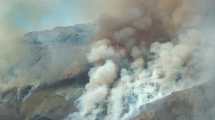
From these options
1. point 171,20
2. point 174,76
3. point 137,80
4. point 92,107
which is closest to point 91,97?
point 92,107

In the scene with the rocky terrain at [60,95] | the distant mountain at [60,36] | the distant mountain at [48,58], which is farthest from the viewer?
the distant mountain at [60,36]

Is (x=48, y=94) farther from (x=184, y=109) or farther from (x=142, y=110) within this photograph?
(x=184, y=109)

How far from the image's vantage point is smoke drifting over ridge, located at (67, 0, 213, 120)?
47.3 metres

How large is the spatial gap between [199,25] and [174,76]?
784 cm

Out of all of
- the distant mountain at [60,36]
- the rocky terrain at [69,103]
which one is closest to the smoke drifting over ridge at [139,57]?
the rocky terrain at [69,103]

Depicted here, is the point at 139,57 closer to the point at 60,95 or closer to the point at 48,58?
the point at 60,95

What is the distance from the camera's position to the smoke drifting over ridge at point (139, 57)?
47344 millimetres

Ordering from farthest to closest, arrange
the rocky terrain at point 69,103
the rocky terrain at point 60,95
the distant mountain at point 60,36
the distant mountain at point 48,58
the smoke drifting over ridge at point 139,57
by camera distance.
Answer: the distant mountain at point 60,36
the distant mountain at point 48,58
the smoke drifting over ridge at point 139,57
the rocky terrain at point 60,95
the rocky terrain at point 69,103

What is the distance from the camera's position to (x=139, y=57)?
52156mm

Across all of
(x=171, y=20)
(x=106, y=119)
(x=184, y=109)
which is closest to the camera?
(x=184, y=109)

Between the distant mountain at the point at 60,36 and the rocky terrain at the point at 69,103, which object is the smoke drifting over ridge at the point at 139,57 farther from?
the distant mountain at the point at 60,36

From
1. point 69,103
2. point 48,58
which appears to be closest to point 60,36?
point 48,58

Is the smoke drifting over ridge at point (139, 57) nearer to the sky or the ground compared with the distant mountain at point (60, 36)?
nearer to the ground

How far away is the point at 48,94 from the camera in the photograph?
185ft
